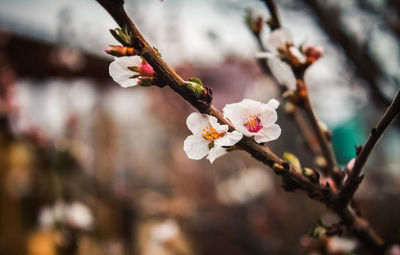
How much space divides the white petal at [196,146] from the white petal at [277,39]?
28 centimetres

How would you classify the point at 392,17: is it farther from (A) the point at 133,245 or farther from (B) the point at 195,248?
(A) the point at 133,245

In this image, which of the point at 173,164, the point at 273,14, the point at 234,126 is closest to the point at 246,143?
the point at 234,126

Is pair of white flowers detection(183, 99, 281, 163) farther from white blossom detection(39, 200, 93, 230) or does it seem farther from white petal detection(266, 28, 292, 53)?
white blossom detection(39, 200, 93, 230)

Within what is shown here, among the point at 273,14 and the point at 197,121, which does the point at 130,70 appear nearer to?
the point at 197,121

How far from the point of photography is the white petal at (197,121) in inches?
18.8

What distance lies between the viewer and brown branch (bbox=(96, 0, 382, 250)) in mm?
424

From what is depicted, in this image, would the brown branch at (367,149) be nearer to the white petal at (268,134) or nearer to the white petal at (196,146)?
the white petal at (268,134)

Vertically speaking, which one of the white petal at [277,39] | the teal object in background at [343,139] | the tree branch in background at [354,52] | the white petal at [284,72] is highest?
the white petal at [277,39]

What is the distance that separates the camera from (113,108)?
6012mm

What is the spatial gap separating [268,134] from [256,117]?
0.04m

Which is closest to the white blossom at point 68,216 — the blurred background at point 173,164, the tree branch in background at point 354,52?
the blurred background at point 173,164

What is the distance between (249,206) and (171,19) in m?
2.51

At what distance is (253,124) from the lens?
0.50 m

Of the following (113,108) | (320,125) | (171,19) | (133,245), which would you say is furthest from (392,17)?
(113,108)
